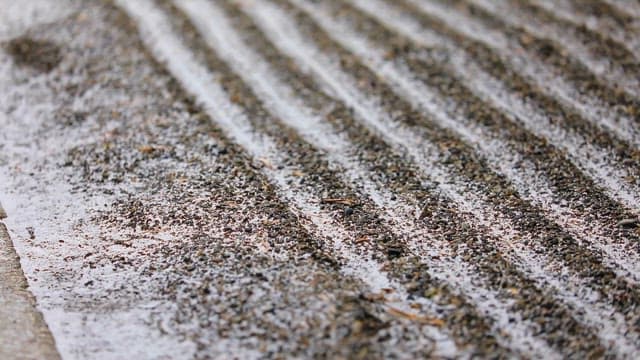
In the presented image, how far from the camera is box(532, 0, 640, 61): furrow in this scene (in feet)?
11.6

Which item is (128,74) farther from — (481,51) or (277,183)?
(481,51)

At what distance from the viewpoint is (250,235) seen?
232 centimetres

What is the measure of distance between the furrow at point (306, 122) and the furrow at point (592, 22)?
1.25 metres

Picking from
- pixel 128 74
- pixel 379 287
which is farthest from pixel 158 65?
pixel 379 287

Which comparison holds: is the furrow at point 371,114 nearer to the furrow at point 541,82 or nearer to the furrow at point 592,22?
the furrow at point 541,82

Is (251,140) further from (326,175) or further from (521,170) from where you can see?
(521,170)

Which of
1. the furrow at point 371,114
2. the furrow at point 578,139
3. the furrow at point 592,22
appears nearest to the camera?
the furrow at point 371,114

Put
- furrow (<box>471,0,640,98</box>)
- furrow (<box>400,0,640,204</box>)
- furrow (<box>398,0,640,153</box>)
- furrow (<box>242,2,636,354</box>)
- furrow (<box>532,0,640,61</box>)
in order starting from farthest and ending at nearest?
furrow (<box>532,0,640,61</box>) → furrow (<box>471,0,640,98</box>) → furrow (<box>398,0,640,153</box>) → furrow (<box>400,0,640,204</box>) → furrow (<box>242,2,636,354</box>)

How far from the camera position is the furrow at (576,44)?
3.26m

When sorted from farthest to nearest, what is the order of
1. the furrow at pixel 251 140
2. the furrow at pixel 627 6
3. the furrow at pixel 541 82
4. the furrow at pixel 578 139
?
the furrow at pixel 627 6 → the furrow at pixel 541 82 → the furrow at pixel 578 139 → the furrow at pixel 251 140

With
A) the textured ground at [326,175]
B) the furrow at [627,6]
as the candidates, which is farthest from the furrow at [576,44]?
the furrow at [627,6]

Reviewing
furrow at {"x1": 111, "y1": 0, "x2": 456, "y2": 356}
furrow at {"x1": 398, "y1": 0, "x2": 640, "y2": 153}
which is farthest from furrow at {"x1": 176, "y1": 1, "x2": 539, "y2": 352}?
furrow at {"x1": 398, "y1": 0, "x2": 640, "y2": 153}

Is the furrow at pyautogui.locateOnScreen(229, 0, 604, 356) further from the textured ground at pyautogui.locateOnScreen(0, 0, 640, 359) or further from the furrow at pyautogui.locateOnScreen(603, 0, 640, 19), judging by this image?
the furrow at pyautogui.locateOnScreen(603, 0, 640, 19)

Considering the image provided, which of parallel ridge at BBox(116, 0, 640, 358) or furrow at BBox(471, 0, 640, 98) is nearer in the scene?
parallel ridge at BBox(116, 0, 640, 358)
